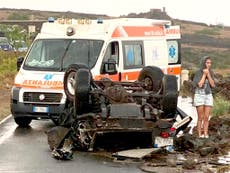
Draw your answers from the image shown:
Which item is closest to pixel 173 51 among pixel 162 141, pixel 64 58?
pixel 64 58

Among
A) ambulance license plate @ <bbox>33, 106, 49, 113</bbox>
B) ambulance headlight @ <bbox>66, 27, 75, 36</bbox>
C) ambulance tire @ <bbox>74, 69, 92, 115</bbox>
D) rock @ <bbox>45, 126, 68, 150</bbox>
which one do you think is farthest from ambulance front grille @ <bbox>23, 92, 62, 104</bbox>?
rock @ <bbox>45, 126, 68, 150</bbox>

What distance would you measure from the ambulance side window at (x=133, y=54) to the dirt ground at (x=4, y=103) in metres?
3.86

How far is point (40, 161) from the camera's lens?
1130cm

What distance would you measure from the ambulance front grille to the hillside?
31505 mm

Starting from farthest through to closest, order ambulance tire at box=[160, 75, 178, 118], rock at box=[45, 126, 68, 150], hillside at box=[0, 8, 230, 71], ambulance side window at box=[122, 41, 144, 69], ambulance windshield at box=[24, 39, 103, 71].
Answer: hillside at box=[0, 8, 230, 71]
ambulance side window at box=[122, 41, 144, 69]
ambulance windshield at box=[24, 39, 103, 71]
ambulance tire at box=[160, 75, 178, 118]
rock at box=[45, 126, 68, 150]

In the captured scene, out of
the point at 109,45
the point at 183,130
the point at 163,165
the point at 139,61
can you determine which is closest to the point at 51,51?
the point at 109,45

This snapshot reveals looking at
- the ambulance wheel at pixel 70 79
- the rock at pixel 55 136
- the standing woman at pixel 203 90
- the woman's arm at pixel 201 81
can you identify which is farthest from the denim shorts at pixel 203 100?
the rock at pixel 55 136

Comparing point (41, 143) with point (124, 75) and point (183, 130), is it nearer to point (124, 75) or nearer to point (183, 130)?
point (183, 130)

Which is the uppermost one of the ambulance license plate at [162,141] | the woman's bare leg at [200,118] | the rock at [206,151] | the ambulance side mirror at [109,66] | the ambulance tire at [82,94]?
the ambulance side mirror at [109,66]

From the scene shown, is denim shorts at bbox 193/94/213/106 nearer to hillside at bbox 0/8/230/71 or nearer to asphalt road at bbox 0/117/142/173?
asphalt road at bbox 0/117/142/173

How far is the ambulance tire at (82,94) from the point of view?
12.4 meters

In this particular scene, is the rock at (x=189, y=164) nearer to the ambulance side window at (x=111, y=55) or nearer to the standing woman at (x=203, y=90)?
the standing woman at (x=203, y=90)

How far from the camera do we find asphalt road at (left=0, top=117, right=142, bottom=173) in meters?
10.5

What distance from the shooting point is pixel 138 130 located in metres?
12.1
